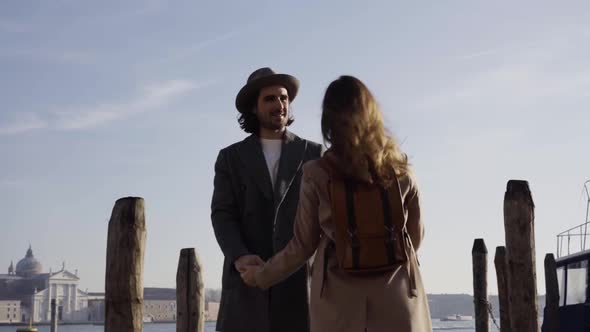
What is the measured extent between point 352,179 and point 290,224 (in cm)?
103

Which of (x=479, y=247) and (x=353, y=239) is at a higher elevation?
(x=479, y=247)

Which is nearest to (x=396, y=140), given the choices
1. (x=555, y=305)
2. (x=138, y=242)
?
Result: (x=138, y=242)

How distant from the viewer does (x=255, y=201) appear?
446cm

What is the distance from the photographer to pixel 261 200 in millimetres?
4473

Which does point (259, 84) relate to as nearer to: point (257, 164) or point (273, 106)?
point (273, 106)

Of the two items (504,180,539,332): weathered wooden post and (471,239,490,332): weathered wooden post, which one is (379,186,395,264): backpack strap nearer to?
(504,180,539,332): weathered wooden post

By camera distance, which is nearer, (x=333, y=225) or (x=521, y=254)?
(x=333, y=225)

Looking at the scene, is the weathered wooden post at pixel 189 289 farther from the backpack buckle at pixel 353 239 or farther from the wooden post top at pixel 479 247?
the backpack buckle at pixel 353 239

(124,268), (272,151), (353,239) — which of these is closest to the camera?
(353,239)

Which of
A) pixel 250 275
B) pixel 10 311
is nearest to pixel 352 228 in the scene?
pixel 250 275

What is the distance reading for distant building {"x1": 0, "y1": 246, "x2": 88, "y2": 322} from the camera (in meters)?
158

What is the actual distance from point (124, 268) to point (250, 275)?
1.51 meters

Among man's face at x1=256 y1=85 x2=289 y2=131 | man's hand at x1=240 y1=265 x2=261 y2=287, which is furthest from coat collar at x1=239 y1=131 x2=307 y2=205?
man's hand at x1=240 y1=265 x2=261 y2=287

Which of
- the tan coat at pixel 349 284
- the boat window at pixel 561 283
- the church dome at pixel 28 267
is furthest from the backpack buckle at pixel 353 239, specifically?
the church dome at pixel 28 267
